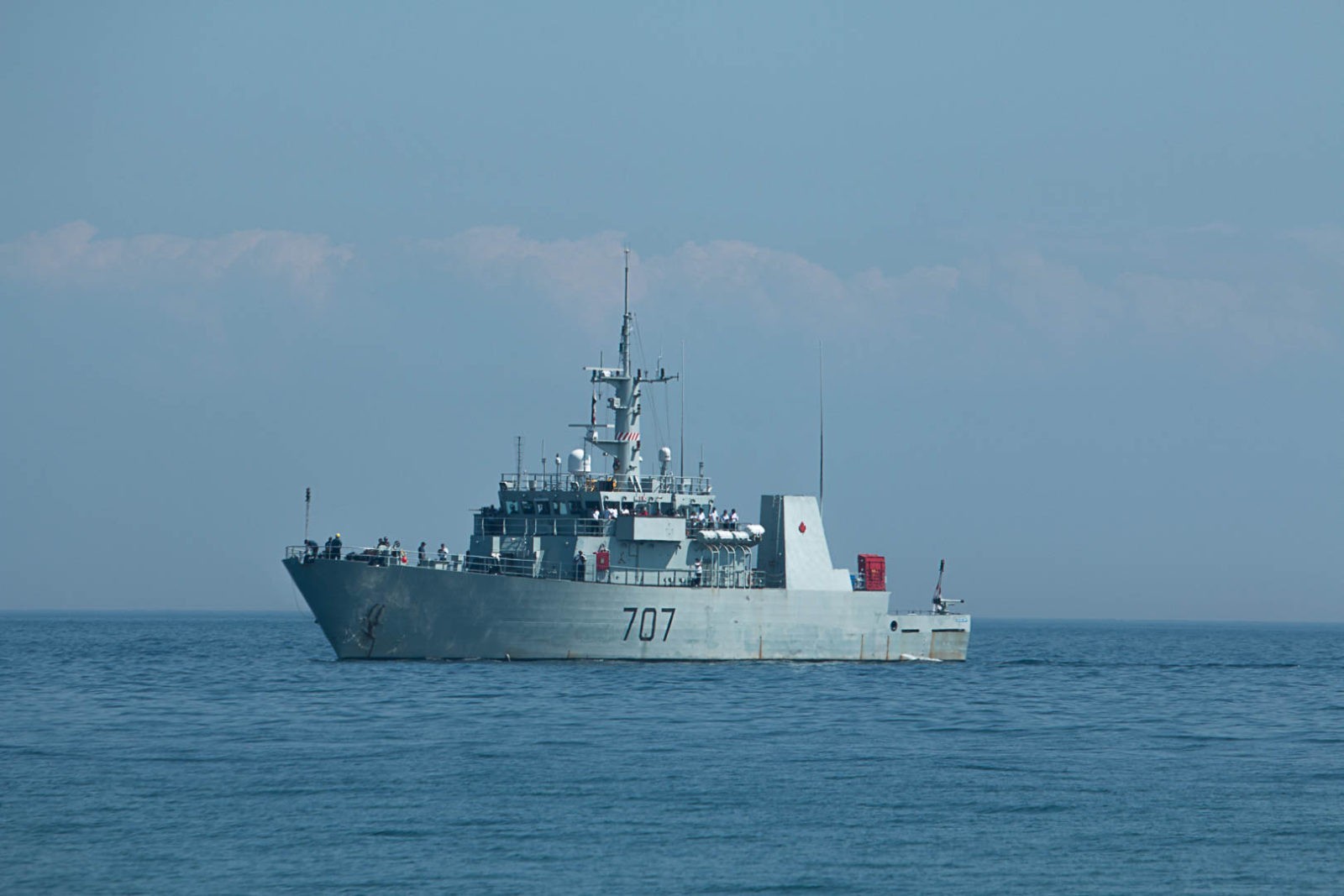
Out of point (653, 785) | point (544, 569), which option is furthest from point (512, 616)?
point (653, 785)

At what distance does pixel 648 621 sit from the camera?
5303cm

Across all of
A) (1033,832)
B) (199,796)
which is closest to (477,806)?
(199,796)

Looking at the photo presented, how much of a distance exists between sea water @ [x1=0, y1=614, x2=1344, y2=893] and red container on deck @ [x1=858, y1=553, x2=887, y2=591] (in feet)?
21.4

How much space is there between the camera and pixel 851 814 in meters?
29.0

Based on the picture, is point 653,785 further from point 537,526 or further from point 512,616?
point 537,526

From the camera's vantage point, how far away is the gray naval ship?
169 feet

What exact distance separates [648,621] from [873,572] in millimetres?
11118

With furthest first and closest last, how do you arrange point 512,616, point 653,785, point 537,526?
point 537,526, point 512,616, point 653,785

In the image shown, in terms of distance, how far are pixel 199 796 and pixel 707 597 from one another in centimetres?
2676

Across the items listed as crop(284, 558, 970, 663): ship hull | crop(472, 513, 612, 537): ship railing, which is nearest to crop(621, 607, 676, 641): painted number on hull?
crop(284, 558, 970, 663): ship hull

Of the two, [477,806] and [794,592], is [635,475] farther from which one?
[477,806]

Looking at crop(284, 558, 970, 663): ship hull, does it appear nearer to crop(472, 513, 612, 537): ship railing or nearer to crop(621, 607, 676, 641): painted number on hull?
crop(621, 607, 676, 641): painted number on hull

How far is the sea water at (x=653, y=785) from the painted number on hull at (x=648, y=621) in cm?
110

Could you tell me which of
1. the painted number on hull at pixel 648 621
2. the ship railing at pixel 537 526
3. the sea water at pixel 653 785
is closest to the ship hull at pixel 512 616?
the painted number on hull at pixel 648 621
